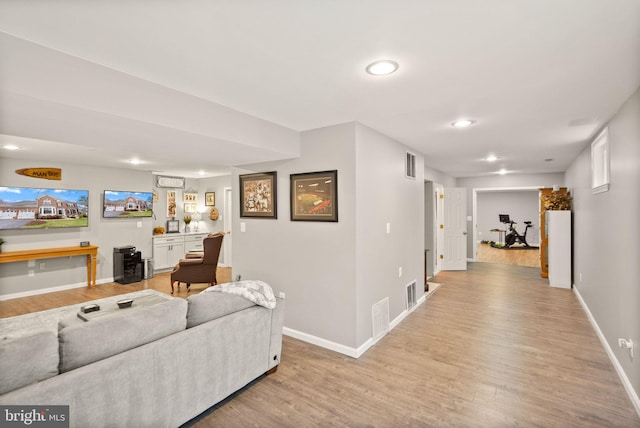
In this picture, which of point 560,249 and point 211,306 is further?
point 560,249

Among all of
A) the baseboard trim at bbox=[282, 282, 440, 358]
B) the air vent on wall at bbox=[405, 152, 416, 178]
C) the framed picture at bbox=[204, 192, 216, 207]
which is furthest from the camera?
the framed picture at bbox=[204, 192, 216, 207]

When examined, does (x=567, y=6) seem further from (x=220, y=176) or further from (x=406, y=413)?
(x=220, y=176)

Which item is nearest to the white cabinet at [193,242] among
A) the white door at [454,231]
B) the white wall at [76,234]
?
the white wall at [76,234]

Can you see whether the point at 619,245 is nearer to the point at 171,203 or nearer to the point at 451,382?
the point at 451,382

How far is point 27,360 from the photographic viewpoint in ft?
4.83

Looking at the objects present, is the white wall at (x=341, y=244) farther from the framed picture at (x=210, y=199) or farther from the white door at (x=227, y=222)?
the framed picture at (x=210, y=199)

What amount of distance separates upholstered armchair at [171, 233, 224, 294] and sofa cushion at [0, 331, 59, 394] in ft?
12.4

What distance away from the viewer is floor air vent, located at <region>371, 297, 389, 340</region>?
11.1ft

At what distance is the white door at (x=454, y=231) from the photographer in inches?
292

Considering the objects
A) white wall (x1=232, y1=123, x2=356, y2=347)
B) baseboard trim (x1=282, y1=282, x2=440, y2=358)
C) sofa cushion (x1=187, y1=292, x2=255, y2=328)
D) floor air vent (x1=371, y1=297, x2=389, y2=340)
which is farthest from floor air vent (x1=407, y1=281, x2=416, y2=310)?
sofa cushion (x1=187, y1=292, x2=255, y2=328)

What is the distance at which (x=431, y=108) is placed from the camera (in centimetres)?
→ 273

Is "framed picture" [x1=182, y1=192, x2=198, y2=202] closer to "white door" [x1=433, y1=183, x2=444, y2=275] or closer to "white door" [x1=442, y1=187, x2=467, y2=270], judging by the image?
"white door" [x1=433, y1=183, x2=444, y2=275]

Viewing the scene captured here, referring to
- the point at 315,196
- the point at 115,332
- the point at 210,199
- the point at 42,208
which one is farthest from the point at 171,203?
the point at 115,332

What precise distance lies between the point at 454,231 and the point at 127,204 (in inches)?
297
